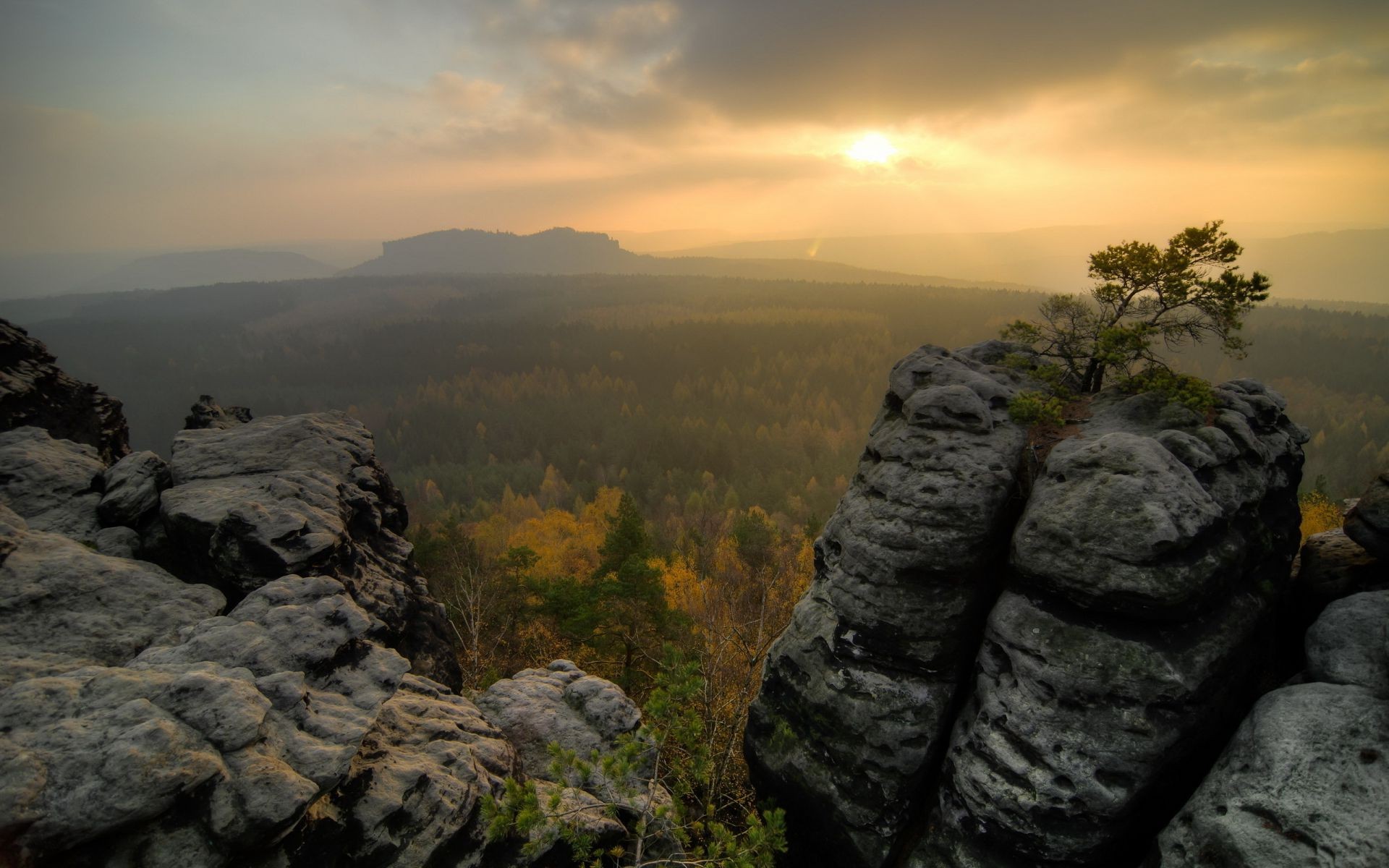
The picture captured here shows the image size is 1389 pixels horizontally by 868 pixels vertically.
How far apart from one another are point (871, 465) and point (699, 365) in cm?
15842

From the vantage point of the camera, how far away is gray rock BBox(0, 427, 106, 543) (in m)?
14.7

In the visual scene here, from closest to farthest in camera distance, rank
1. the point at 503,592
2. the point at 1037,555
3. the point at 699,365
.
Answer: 1. the point at 1037,555
2. the point at 503,592
3. the point at 699,365

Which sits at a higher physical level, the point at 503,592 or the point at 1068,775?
the point at 1068,775

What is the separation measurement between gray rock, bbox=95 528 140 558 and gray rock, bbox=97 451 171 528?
342 mm

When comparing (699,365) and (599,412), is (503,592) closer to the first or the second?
(599,412)

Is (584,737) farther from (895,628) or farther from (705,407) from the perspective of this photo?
(705,407)

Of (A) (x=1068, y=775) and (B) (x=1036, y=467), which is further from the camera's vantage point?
(B) (x=1036, y=467)

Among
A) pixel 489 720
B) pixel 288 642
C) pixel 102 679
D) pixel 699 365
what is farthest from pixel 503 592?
pixel 699 365

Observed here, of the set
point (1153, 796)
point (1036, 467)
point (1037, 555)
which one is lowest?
point (1153, 796)

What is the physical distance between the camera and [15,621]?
37.6 ft

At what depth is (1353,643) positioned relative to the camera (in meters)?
10.5

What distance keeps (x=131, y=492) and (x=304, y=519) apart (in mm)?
4907

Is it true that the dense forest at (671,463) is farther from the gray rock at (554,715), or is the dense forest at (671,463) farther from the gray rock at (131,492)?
the gray rock at (131,492)

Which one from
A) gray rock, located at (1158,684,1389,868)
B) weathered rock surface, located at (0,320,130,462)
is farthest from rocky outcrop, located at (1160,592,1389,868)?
weathered rock surface, located at (0,320,130,462)
